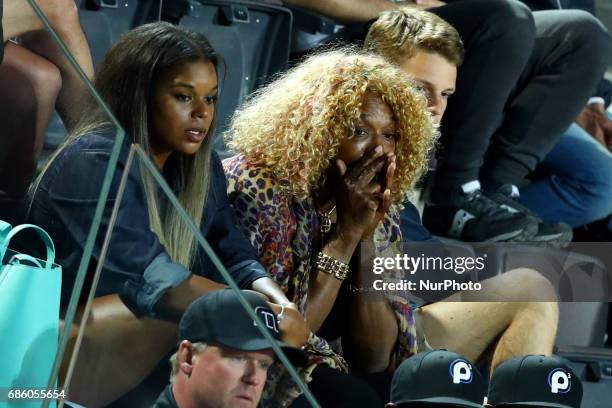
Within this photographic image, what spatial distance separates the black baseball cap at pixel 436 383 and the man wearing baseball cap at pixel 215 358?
639mm

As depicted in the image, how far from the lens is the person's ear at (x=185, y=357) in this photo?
142cm

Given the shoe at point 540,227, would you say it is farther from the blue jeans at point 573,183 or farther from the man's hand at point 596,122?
the man's hand at point 596,122

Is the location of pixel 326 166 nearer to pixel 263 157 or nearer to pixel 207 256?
pixel 263 157

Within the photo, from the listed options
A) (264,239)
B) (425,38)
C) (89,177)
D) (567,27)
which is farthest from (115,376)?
(567,27)

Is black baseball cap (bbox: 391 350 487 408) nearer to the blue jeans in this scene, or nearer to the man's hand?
the blue jeans

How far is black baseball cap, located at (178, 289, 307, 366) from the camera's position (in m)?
1.43

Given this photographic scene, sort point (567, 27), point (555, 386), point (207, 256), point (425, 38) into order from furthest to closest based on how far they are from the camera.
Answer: point (567, 27) < point (425, 38) < point (555, 386) < point (207, 256)

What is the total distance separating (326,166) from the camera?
2295 mm

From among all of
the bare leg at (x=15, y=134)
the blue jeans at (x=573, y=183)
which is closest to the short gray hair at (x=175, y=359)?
the bare leg at (x=15, y=134)

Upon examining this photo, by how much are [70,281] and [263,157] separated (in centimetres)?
95

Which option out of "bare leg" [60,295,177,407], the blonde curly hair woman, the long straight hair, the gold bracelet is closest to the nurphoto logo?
the blonde curly hair woman

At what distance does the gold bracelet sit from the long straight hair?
357 mm

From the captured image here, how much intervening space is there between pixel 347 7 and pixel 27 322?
1.70 m

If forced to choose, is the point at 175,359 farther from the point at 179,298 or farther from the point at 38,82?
the point at 38,82
